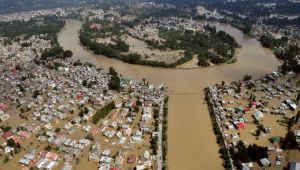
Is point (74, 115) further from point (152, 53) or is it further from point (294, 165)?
point (152, 53)

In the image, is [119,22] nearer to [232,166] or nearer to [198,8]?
[198,8]

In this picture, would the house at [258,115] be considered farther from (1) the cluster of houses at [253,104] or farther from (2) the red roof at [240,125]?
(2) the red roof at [240,125]

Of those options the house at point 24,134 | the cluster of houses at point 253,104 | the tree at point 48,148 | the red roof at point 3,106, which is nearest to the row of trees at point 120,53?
the cluster of houses at point 253,104

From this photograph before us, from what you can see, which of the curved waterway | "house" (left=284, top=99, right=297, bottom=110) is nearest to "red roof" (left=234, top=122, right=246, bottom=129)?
the curved waterway

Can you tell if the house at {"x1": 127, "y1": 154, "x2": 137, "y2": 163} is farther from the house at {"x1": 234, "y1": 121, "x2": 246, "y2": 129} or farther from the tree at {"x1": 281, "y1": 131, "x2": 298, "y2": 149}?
the tree at {"x1": 281, "y1": 131, "x2": 298, "y2": 149}

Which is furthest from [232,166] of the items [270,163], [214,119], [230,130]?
[214,119]
